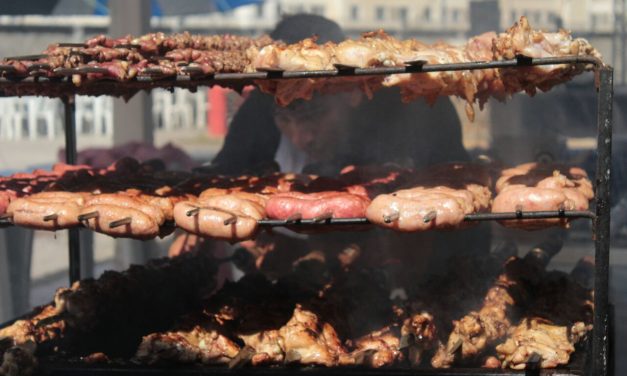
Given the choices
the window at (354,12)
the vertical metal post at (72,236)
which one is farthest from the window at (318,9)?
the vertical metal post at (72,236)

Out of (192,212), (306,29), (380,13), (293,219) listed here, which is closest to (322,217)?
(293,219)

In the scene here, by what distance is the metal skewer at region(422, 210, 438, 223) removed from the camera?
316cm

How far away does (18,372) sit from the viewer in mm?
3354

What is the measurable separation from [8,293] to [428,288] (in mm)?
3851

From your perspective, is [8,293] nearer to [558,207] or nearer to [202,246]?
[202,246]

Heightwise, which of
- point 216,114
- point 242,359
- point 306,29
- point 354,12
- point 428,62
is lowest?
point 242,359

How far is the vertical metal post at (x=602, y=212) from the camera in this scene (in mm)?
2918

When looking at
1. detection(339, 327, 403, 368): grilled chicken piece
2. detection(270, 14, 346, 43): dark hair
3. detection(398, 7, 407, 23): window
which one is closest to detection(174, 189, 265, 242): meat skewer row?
detection(339, 327, 403, 368): grilled chicken piece

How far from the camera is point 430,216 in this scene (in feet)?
10.4

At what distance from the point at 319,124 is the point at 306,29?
0.92 meters

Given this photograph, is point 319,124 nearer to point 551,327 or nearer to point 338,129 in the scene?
point 338,129

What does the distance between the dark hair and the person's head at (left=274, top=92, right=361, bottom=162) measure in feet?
2.02

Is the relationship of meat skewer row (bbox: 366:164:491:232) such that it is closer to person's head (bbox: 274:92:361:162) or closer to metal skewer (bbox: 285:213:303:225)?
metal skewer (bbox: 285:213:303:225)

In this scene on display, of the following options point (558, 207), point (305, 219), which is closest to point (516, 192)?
point (558, 207)
